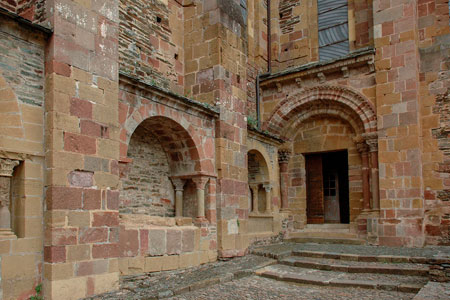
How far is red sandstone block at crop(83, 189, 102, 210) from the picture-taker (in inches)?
217

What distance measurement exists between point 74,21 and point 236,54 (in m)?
4.37

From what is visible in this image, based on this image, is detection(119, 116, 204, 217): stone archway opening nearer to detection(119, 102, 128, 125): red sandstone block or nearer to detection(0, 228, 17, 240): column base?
detection(119, 102, 128, 125): red sandstone block

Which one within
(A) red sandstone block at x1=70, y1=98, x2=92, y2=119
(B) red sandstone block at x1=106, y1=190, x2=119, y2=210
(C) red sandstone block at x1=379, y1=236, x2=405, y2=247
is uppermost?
(A) red sandstone block at x1=70, y1=98, x2=92, y2=119

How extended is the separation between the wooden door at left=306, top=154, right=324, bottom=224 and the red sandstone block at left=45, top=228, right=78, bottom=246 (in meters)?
8.00

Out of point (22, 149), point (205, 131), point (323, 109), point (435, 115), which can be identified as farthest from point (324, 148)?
point (22, 149)

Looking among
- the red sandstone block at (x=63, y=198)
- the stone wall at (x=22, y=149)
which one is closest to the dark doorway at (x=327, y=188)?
the red sandstone block at (x=63, y=198)

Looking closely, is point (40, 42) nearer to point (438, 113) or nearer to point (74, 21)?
point (74, 21)

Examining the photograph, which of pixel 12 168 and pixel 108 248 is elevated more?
pixel 12 168

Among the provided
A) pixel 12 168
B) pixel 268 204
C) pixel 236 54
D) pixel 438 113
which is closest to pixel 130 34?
pixel 236 54

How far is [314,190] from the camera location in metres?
12.1

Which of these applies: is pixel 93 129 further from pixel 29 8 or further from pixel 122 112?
pixel 29 8

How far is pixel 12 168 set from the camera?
495 cm

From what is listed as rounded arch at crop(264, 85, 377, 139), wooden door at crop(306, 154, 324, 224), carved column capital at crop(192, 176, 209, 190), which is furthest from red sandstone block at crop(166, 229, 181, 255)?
wooden door at crop(306, 154, 324, 224)

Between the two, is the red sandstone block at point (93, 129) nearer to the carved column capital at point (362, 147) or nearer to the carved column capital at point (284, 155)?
the carved column capital at point (284, 155)
